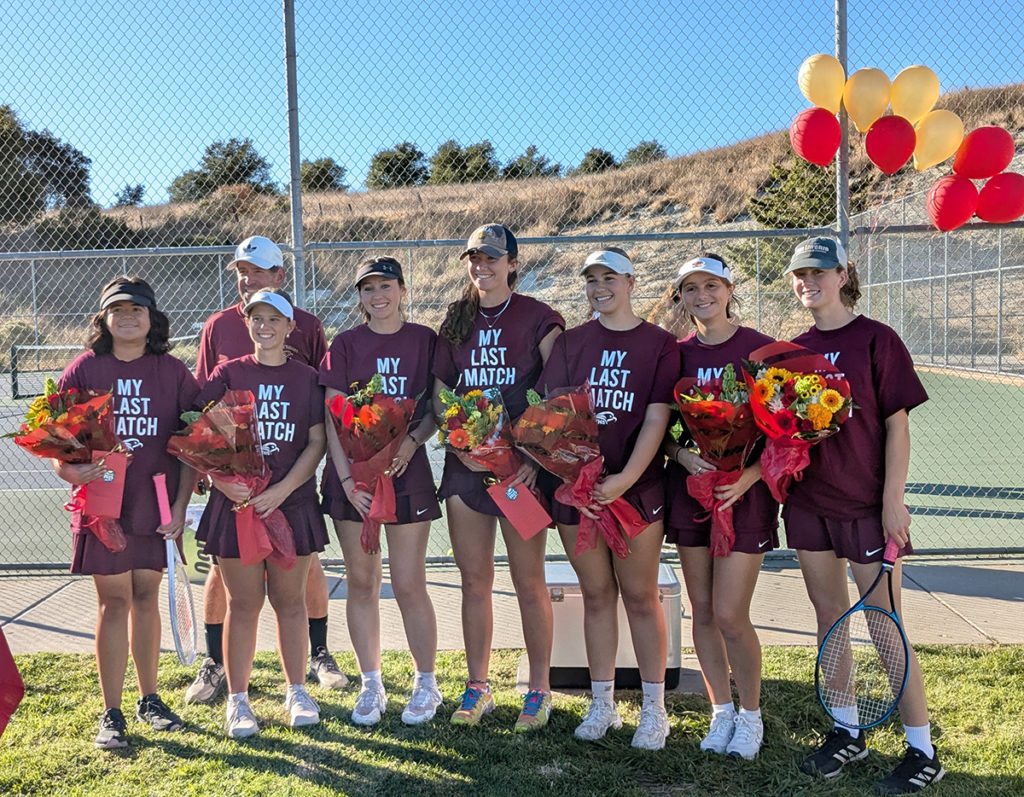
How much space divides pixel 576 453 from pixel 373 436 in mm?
823

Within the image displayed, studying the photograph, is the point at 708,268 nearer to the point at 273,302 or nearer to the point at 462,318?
the point at 462,318

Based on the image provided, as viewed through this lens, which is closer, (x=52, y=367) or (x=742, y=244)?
(x=52, y=367)

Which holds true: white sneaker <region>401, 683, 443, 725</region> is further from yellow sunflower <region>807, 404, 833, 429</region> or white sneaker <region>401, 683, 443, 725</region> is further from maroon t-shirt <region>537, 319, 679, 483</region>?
yellow sunflower <region>807, 404, 833, 429</region>

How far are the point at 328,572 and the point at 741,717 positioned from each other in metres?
3.26

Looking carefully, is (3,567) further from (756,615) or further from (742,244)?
(742,244)

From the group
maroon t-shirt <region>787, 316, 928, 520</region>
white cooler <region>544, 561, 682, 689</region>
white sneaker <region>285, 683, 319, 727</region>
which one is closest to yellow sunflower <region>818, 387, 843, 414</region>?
maroon t-shirt <region>787, 316, 928, 520</region>

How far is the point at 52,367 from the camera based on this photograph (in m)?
19.0

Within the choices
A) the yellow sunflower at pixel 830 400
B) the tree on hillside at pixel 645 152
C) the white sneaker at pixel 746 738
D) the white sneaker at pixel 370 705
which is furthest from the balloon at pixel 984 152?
the white sneaker at pixel 370 705

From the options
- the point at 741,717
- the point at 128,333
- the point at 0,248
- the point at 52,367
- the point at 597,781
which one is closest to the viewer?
the point at 597,781

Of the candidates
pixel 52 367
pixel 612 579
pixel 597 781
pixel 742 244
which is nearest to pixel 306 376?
pixel 612 579

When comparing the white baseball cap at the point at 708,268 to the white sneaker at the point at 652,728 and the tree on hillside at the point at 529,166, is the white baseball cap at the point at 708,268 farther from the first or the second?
the tree on hillside at the point at 529,166

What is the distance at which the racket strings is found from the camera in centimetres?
316

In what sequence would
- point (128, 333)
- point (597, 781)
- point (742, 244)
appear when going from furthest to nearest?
1. point (742, 244)
2. point (128, 333)
3. point (597, 781)

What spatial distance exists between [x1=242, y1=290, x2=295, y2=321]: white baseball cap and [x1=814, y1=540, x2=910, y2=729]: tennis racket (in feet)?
8.11
